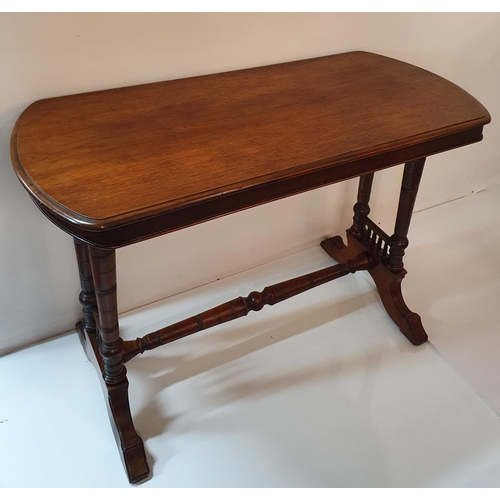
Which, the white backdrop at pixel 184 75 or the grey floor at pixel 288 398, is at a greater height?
the white backdrop at pixel 184 75

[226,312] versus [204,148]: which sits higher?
[204,148]

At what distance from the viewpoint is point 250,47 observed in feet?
4.88

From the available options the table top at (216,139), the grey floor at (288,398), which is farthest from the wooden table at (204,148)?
the grey floor at (288,398)

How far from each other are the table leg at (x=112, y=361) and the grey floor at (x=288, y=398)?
0.06 metres

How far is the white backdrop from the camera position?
1.27 metres

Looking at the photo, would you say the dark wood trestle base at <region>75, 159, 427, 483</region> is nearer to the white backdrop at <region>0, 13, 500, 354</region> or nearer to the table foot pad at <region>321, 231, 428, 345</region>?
the table foot pad at <region>321, 231, 428, 345</region>

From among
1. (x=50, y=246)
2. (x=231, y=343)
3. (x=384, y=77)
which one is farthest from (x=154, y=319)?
(x=384, y=77)

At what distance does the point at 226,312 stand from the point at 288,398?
319 mm

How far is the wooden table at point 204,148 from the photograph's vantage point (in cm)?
98

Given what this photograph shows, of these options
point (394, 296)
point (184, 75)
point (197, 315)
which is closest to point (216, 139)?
point (184, 75)

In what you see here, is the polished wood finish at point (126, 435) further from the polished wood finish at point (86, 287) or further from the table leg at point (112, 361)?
the polished wood finish at point (86, 287)

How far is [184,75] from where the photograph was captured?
1.44 metres

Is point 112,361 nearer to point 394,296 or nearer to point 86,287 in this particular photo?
point 86,287

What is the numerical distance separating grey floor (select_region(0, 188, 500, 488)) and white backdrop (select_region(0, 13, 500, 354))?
14 cm
